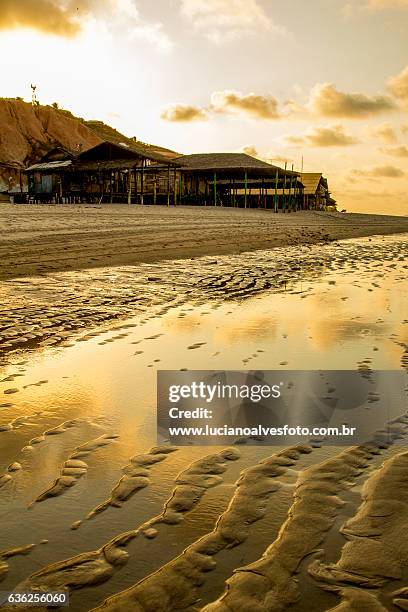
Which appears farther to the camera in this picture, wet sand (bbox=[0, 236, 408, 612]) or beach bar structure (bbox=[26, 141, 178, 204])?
beach bar structure (bbox=[26, 141, 178, 204])

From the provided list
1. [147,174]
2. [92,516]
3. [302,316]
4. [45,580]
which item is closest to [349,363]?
[302,316]

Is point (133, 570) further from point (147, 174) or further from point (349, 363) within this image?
point (147, 174)

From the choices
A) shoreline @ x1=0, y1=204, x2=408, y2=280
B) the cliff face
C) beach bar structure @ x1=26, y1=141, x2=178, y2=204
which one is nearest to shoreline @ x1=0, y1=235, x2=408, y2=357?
shoreline @ x1=0, y1=204, x2=408, y2=280

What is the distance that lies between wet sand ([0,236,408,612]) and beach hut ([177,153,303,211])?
3375cm

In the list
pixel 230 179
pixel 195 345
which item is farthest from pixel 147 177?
pixel 195 345

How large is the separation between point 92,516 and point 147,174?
40455 millimetres

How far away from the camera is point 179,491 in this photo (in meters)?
2.09

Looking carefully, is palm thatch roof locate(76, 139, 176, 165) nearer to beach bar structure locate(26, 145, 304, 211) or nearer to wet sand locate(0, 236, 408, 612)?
beach bar structure locate(26, 145, 304, 211)

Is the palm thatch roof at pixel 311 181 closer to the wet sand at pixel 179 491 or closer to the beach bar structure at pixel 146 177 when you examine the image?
the beach bar structure at pixel 146 177

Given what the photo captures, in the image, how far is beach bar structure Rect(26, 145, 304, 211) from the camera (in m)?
36.4

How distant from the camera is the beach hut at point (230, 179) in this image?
37.9m
